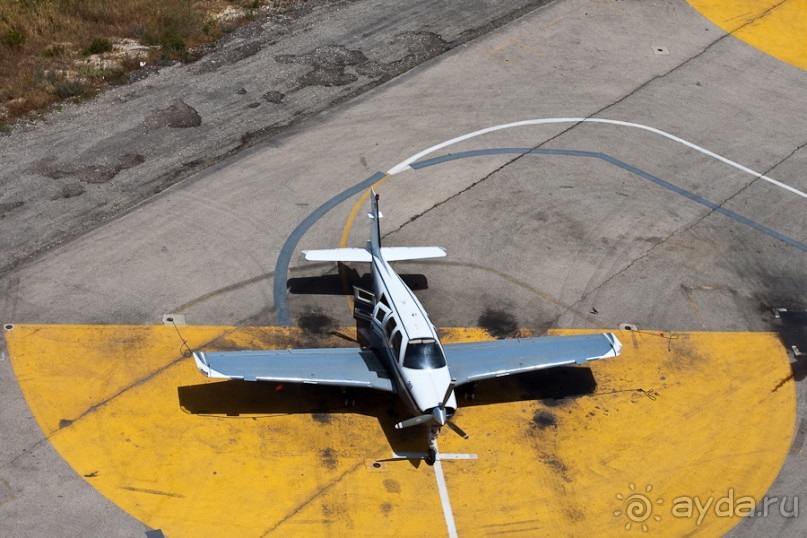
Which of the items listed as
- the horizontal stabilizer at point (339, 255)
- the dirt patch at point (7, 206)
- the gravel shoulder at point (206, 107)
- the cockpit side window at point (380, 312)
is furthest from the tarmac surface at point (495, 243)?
the cockpit side window at point (380, 312)

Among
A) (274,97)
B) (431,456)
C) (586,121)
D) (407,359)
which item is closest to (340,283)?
(407,359)

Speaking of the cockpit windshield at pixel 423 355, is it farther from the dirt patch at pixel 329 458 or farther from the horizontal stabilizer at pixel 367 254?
the horizontal stabilizer at pixel 367 254

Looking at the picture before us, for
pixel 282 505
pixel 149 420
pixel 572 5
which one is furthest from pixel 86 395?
pixel 572 5

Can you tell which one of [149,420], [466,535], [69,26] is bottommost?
[466,535]

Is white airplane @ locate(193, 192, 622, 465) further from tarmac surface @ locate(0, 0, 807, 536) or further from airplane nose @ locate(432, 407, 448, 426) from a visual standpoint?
tarmac surface @ locate(0, 0, 807, 536)

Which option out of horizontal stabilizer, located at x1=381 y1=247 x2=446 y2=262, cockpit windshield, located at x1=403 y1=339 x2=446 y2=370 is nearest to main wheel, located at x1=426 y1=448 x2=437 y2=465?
cockpit windshield, located at x1=403 y1=339 x2=446 y2=370

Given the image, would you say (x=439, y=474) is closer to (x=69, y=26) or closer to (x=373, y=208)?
(x=373, y=208)
